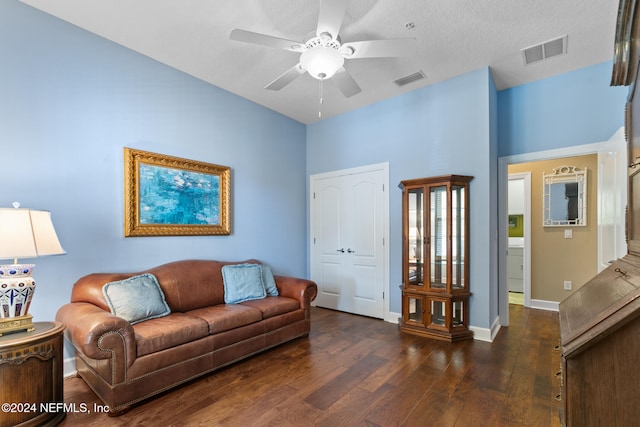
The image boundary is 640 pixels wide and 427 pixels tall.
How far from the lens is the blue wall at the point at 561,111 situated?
3.08 meters

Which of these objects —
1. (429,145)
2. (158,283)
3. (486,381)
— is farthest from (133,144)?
(486,381)

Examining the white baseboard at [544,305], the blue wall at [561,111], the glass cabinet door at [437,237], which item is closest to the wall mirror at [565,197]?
the white baseboard at [544,305]

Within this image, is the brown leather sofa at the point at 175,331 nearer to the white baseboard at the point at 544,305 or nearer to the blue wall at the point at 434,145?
the blue wall at the point at 434,145

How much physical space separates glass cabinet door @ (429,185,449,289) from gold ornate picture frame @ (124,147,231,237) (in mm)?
2521

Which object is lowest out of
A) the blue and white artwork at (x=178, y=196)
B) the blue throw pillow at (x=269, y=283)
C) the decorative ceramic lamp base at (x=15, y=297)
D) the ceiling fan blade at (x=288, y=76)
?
the blue throw pillow at (x=269, y=283)

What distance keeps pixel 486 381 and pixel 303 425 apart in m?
1.54

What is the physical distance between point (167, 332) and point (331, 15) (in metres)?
2.56

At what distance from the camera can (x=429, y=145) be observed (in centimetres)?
373

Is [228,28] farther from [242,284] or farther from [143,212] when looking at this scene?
[242,284]

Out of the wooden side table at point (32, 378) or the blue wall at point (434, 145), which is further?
the blue wall at point (434, 145)

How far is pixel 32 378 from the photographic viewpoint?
176 centimetres

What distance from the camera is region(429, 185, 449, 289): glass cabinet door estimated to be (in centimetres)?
344

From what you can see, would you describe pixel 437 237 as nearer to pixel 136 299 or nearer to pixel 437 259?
pixel 437 259

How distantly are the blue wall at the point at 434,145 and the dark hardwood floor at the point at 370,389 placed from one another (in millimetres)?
677
